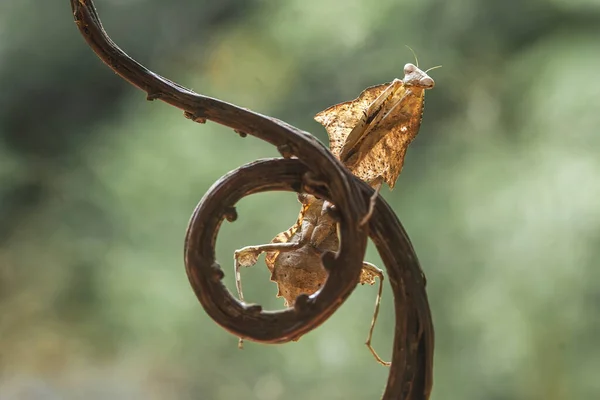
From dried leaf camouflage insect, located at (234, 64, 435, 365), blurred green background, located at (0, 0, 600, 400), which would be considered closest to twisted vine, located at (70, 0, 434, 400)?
dried leaf camouflage insect, located at (234, 64, 435, 365)

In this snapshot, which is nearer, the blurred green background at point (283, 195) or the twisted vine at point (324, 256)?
the twisted vine at point (324, 256)

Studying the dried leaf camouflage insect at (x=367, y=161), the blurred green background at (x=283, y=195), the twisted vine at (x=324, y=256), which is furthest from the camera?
the blurred green background at (x=283, y=195)

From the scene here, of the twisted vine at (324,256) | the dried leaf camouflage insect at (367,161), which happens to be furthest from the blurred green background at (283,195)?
the twisted vine at (324,256)

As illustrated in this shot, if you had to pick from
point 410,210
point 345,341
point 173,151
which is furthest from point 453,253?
point 173,151

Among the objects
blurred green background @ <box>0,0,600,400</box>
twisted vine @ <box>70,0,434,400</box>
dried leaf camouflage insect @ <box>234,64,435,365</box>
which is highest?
blurred green background @ <box>0,0,600,400</box>

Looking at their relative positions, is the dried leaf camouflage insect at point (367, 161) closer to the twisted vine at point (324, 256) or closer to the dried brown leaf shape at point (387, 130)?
the dried brown leaf shape at point (387, 130)

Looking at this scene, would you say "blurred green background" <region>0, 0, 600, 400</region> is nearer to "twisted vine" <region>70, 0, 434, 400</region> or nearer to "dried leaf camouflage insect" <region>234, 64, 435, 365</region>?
"dried leaf camouflage insect" <region>234, 64, 435, 365</region>
